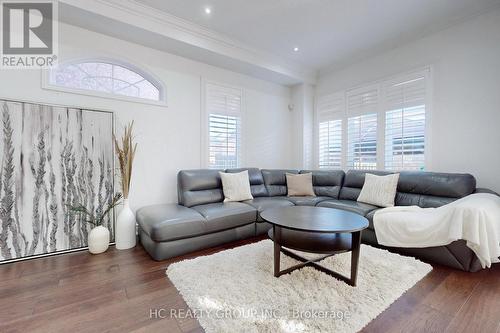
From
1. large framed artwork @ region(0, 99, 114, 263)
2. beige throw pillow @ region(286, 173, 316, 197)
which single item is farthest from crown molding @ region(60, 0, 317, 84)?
beige throw pillow @ region(286, 173, 316, 197)

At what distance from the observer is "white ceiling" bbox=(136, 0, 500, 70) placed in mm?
2588

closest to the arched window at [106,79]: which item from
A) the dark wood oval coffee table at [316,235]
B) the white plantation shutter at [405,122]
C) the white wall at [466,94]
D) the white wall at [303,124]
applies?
the dark wood oval coffee table at [316,235]

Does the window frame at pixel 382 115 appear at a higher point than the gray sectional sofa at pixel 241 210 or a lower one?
higher

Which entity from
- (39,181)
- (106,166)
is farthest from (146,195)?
(39,181)

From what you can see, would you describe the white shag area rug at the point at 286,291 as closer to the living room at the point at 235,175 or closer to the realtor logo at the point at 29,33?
the living room at the point at 235,175

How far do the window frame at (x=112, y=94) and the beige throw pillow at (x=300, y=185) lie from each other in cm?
245

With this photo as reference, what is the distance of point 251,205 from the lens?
3141 millimetres

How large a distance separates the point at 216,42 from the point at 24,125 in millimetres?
2544

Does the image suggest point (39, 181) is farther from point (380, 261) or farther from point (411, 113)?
point (411, 113)

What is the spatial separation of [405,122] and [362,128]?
2.22 feet

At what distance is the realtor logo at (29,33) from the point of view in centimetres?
236

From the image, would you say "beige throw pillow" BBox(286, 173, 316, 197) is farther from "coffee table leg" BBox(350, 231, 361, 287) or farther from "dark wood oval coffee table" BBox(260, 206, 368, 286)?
"coffee table leg" BBox(350, 231, 361, 287)

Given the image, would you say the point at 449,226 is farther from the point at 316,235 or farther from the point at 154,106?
the point at 154,106

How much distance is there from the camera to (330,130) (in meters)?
4.49
